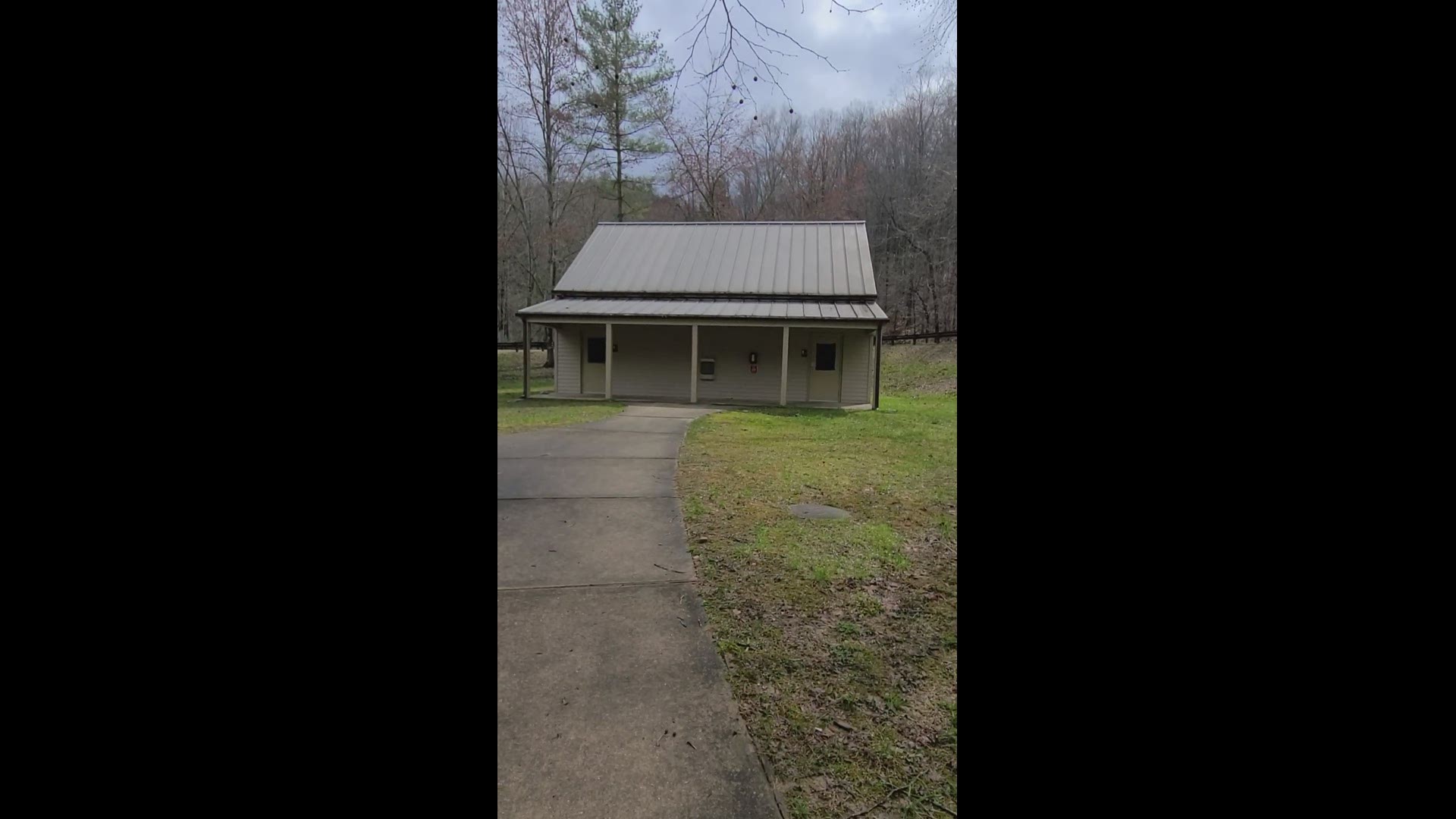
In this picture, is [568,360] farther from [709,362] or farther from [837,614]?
[837,614]

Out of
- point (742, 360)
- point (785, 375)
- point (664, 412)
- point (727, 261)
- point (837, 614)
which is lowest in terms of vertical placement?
point (837, 614)

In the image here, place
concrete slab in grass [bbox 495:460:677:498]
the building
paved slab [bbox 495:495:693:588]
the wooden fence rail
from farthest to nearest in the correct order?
the wooden fence rail → the building → concrete slab in grass [bbox 495:460:677:498] → paved slab [bbox 495:495:693:588]

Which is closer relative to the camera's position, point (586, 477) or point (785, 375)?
point (586, 477)

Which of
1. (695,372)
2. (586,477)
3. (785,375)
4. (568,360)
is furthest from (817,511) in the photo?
(568,360)

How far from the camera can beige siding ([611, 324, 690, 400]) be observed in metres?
17.0

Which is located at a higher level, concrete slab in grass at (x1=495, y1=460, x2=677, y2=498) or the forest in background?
the forest in background

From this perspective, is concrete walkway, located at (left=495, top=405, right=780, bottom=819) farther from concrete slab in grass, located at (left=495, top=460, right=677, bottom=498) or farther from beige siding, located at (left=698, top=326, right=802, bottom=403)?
beige siding, located at (left=698, top=326, right=802, bottom=403)

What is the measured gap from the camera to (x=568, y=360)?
56.7 ft

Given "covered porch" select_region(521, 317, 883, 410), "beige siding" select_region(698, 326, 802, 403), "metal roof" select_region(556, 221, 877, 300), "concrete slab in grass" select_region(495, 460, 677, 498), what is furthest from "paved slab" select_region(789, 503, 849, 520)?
"metal roof" select_region(556, 221, 877, 300)

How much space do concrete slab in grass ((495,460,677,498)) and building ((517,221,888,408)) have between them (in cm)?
790

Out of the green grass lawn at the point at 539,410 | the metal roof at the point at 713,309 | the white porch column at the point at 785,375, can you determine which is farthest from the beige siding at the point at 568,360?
the white porch column at the point at 785,375

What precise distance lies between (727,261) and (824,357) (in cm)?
390
